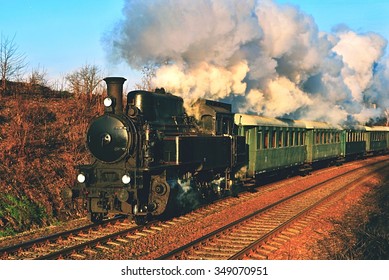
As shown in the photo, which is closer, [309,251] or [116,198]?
[309,251]

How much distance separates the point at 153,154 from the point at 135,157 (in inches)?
16.1

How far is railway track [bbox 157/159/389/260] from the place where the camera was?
25.5 feet

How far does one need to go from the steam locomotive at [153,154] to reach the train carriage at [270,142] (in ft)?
1.71

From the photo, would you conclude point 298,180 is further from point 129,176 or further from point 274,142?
point 129,176

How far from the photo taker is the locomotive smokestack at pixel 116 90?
974cm

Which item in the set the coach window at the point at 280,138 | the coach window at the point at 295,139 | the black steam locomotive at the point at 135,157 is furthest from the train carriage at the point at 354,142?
the black steam locomotive at the point at 135,157

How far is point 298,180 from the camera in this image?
1897cm

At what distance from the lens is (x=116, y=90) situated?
387 inches

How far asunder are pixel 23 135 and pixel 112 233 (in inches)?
226

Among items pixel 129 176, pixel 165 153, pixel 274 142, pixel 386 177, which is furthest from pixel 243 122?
pixel 386 177

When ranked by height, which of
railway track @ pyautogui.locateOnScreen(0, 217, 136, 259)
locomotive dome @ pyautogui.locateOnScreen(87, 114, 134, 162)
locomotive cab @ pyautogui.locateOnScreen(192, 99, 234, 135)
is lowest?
railway track @ pyautogui.locateOnScreen(0, 217, 136, 259)

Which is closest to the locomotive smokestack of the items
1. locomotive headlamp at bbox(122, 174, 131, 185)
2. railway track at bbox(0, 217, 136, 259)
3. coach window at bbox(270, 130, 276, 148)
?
locomotive headlamp at bbox(122, 174, 131, 185)

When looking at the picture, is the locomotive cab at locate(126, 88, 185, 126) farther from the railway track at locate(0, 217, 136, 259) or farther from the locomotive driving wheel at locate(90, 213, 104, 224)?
the railway track at locate(0, 217, 136, 259)

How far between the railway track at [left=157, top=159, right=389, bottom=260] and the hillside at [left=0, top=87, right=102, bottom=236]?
438 cm
